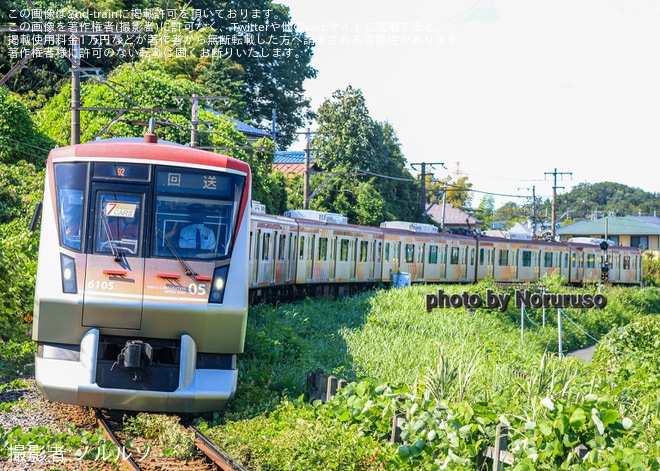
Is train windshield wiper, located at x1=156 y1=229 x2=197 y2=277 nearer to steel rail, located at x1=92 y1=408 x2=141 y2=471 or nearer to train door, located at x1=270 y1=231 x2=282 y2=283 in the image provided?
steel rail, located at x1=92 y1=408 x2=141 y2=471

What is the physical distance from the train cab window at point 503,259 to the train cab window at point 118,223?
97.5 ft

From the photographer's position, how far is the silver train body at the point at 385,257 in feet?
69.8

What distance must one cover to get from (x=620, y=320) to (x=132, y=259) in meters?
23.9

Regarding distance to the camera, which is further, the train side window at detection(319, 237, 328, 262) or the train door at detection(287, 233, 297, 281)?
the train side window at detection(319, 237, 328, 262)

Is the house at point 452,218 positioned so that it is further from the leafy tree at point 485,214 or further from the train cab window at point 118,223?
the train cab window at point 118,223

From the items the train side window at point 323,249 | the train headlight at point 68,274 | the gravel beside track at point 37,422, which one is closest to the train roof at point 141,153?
the train headlight at point 68,274

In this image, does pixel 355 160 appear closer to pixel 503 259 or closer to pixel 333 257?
pixel 503 259

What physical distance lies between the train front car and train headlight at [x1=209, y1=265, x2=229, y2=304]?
0.01m

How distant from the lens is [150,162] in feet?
29.8

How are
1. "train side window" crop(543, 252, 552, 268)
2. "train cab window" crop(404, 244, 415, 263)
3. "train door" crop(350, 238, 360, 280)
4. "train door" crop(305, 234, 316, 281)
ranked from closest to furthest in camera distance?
"train door" crop(305, 234, 316, 281)
"train door" crop(350, 238, 360, 280)
"train cab window" crop(404, 244, 415, 263)
"train side window" crop(543, 252, 552, 268)

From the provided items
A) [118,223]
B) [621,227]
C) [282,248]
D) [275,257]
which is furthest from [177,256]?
[621,227]

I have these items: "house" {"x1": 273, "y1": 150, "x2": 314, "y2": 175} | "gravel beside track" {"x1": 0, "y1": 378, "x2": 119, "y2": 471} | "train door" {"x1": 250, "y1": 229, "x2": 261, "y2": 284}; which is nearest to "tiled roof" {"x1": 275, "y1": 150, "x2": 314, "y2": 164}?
"house" {"x1": 273, "y1": 150, "x2": 314, "y2": 175}

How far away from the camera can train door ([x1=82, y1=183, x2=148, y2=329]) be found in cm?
881

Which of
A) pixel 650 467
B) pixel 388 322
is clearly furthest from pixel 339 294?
pixel 650 467
